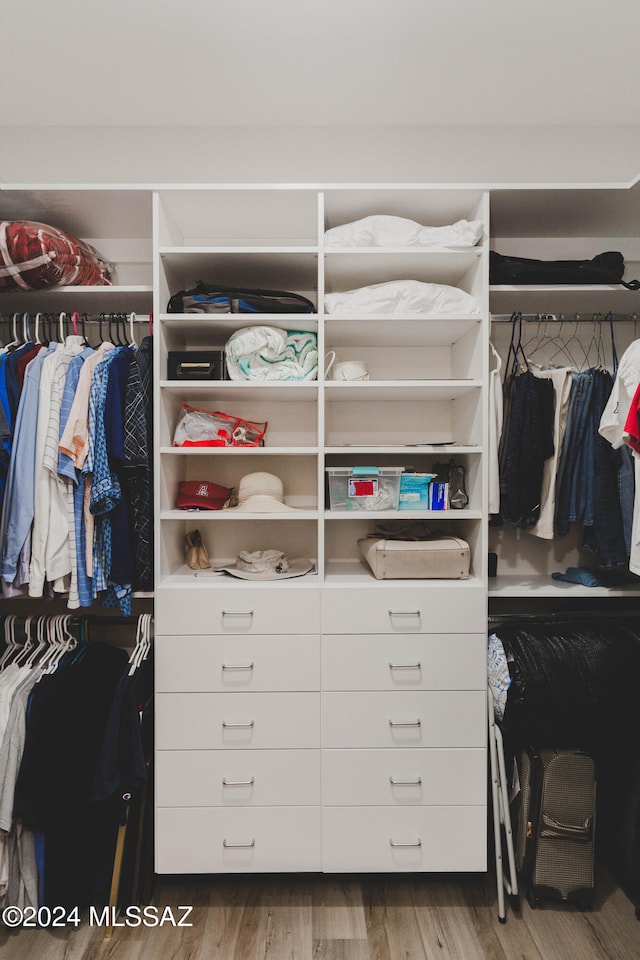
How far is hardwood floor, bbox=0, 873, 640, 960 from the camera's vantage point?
5.86 ft

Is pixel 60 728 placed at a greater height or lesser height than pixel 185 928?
greater

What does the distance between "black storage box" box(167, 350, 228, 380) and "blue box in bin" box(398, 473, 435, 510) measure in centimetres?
79

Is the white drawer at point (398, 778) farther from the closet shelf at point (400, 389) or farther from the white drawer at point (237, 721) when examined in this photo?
the closet shelf at point (400, 389)

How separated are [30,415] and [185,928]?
5.83 feet

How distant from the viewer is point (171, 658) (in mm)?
1960

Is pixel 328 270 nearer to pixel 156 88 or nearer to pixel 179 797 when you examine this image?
pixel 156 88

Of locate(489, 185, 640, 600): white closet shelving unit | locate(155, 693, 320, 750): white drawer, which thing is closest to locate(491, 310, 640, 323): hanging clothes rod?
locate(489, 185, 640, 600): white closet shelving unit

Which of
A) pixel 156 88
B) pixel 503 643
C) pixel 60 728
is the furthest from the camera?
pixel 156 88

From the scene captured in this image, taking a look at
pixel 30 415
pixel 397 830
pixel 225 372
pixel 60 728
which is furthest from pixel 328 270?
pixel 397 830

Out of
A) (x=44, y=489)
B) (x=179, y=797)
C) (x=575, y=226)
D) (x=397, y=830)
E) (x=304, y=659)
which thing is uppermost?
(x=575, y=226)

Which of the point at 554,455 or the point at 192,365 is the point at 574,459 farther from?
the point at 192,365

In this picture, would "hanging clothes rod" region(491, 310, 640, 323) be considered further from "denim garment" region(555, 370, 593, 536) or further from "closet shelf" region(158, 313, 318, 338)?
"closet shelf" region(158, 313, 318, 338)

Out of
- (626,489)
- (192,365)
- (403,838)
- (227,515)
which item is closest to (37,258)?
(192,365)

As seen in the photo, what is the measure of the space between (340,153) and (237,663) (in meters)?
2.12
